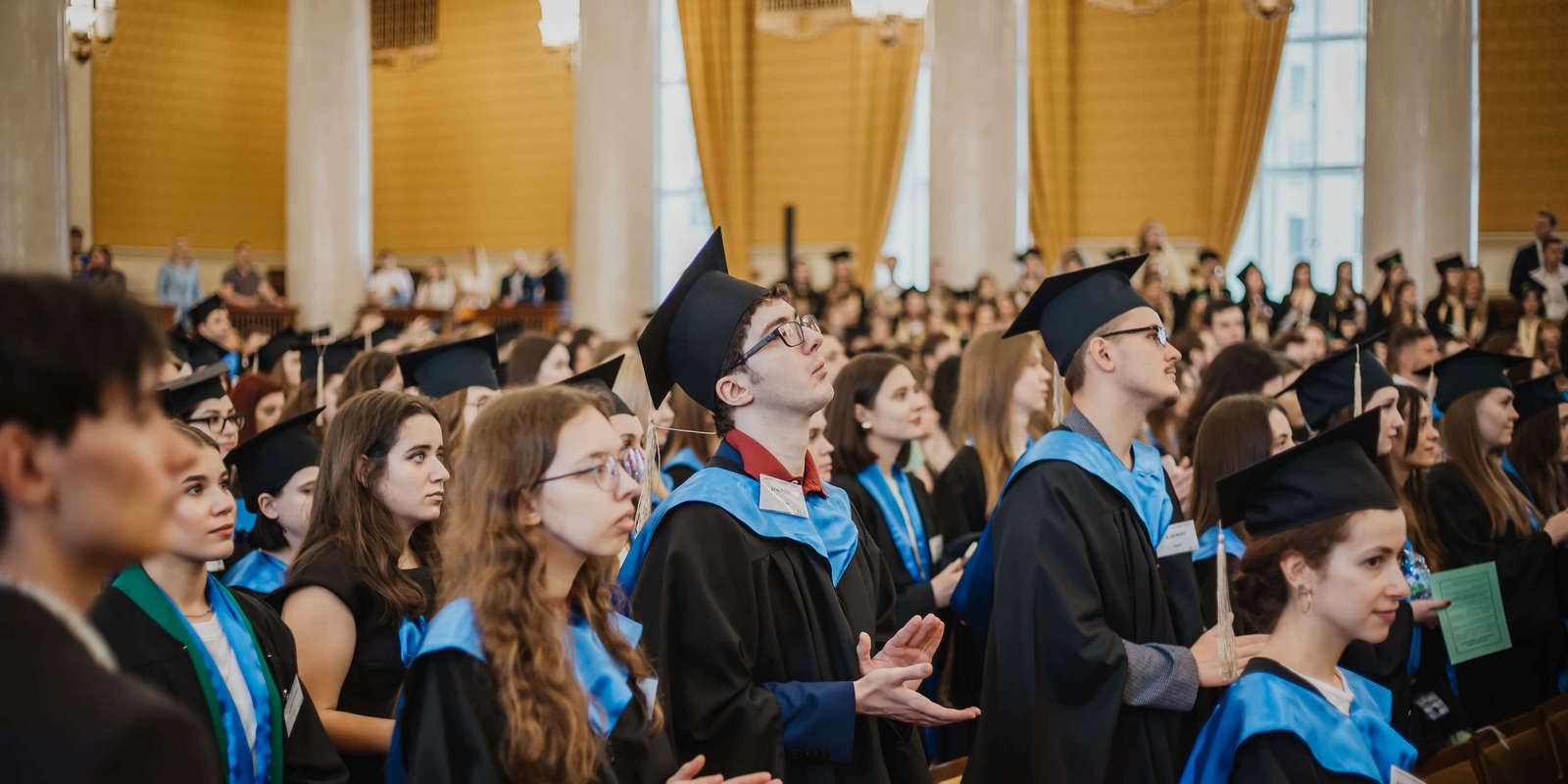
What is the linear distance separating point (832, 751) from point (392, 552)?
121 cm

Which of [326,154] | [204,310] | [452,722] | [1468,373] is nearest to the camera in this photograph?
[452,722]

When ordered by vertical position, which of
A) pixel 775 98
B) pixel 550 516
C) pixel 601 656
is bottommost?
pixel 601 656

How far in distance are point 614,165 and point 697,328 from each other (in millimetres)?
11280

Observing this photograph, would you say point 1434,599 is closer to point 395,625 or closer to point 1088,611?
point 1088,611

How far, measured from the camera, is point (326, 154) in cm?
1522

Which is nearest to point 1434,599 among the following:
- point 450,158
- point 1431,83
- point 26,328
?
point 26,328

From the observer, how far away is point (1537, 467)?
20.2 ft

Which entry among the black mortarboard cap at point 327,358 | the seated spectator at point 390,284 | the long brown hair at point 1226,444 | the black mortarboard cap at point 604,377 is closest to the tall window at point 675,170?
the seated spectator at point 390,284

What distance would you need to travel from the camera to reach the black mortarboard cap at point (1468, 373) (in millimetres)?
5797

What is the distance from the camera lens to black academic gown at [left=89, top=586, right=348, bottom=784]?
2.60 m

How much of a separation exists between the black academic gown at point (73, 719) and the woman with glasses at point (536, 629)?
967 mm

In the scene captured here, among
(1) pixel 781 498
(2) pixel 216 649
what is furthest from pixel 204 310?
(1) pixel 781 498

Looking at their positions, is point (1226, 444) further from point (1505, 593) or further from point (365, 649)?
point (365, 649)

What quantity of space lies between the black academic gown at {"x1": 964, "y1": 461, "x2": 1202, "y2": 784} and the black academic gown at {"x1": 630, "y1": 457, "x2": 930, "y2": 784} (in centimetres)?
36
